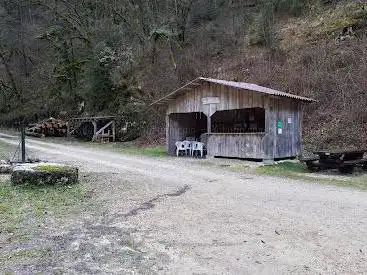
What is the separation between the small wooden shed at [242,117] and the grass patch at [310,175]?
4.47 feet

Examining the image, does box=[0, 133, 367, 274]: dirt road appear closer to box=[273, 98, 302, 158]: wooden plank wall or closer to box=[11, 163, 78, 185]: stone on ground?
box=[11, 163, 78, 185]: stone on ground

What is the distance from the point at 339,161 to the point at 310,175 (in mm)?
1030

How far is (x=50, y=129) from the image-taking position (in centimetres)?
3189

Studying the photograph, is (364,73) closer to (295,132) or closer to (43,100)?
(295,132)

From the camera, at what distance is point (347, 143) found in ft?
58.4

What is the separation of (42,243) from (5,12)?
4086cm

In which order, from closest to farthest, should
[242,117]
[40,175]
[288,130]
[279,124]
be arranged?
[40,175], [279,124], [288,130], [242,117]

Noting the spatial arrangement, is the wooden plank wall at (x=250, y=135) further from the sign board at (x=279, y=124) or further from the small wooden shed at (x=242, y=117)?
the sign board at (x=279, y=124)

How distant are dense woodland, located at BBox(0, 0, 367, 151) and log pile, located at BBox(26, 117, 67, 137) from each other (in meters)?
2.46

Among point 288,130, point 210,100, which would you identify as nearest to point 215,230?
point 288,130

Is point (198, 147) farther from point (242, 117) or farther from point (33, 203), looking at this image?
point (33, 203)

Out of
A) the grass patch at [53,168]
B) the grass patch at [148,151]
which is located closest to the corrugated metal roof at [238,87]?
the grass patch at [148,151]

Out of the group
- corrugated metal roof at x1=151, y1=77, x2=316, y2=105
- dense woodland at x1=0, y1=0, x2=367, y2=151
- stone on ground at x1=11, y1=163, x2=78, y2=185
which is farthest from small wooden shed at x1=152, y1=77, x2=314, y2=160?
stone on ground at x1=11, y1=163, x2=78, y2=185

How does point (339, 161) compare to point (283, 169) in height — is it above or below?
above
